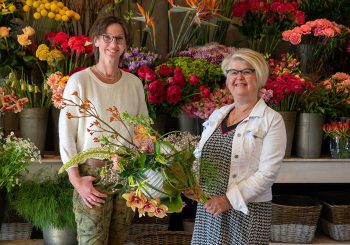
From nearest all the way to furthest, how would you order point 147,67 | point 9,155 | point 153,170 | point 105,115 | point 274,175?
point 153,170 < point 274,175 < point 105,115 < point 9,155 < point 147,67

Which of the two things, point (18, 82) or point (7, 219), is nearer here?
point (18, 82)

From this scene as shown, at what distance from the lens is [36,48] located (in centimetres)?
308

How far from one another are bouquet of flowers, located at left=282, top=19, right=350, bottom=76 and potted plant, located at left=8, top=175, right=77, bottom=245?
55.8 inches

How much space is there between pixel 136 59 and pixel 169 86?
0.24 meters

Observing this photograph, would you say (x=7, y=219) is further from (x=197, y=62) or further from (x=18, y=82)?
(x=197, y=62)

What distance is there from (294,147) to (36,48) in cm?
148

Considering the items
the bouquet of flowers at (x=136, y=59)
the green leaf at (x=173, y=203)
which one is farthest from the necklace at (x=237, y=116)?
the bouquet of flowers at (x=136, y=59)

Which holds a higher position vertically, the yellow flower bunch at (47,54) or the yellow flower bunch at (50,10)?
the yellow flower bunch at (50,10)

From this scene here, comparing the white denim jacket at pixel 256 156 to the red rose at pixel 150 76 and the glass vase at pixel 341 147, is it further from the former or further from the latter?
the glass vase at pixel 341 147

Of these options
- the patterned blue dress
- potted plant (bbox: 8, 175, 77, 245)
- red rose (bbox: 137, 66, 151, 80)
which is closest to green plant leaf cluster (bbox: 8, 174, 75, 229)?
potted plant (bbox: 8, 175, 77, 245)

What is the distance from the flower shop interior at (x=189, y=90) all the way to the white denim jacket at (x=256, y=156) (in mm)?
817

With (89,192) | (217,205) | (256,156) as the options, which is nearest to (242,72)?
(256,156)

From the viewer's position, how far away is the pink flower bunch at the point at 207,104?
9.69 ft

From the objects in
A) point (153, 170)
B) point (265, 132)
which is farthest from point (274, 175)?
point (153, 170)
